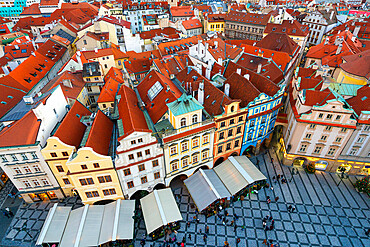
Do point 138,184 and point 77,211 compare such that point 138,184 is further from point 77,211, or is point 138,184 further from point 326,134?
point 326,134

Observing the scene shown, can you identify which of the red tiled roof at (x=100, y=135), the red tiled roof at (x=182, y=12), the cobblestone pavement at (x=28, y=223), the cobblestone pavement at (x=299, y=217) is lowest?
the cobblestone pavement at (x=299, y=217)

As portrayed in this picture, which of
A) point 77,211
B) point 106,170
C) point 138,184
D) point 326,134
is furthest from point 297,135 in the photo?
point 77,211

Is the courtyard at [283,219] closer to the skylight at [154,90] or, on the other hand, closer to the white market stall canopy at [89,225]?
the white market stall canopy at [89,225]

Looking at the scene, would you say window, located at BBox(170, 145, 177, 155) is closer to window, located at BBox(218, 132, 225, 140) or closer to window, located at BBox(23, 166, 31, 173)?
window, located at BBox(218, 132, 225, 140)

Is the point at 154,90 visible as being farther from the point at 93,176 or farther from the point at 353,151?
the point at 353,151

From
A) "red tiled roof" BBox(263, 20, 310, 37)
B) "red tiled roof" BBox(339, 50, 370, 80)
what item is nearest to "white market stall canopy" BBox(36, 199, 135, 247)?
"red tiled roof" BBox(339, 50, 370, 80)

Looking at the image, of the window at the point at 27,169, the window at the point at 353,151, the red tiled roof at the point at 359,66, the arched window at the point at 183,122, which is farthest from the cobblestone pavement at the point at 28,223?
the red tiled roof at the point at 359,66
